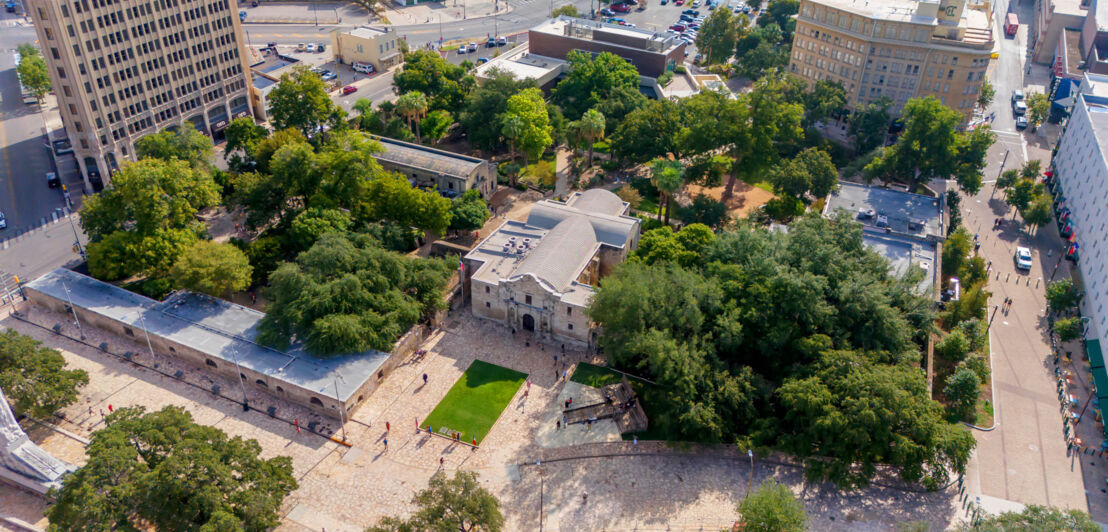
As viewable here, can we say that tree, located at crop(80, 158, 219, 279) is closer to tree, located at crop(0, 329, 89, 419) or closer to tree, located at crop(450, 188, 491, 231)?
tree, located at crop(0, 329, 89, 419)

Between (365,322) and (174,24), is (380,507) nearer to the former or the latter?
(365,322)

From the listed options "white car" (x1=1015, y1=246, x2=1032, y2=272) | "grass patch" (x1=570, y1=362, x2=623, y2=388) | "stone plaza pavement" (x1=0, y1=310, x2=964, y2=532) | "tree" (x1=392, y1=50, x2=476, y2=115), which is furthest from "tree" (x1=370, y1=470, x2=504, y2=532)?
"tree" (x1=392, y1=50, x2=476, y2=115)

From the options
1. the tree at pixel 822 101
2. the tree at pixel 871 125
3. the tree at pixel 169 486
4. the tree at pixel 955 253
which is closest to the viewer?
the tree at pixel 169 486

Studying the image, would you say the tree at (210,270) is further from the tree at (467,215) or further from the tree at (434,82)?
the tree at (434,82)

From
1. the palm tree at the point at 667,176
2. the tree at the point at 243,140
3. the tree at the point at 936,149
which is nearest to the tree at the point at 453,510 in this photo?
the palm tree at the point at 667,176

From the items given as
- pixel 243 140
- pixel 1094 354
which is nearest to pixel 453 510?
pixel 1094 354

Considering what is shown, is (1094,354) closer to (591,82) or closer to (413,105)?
(591,82)
